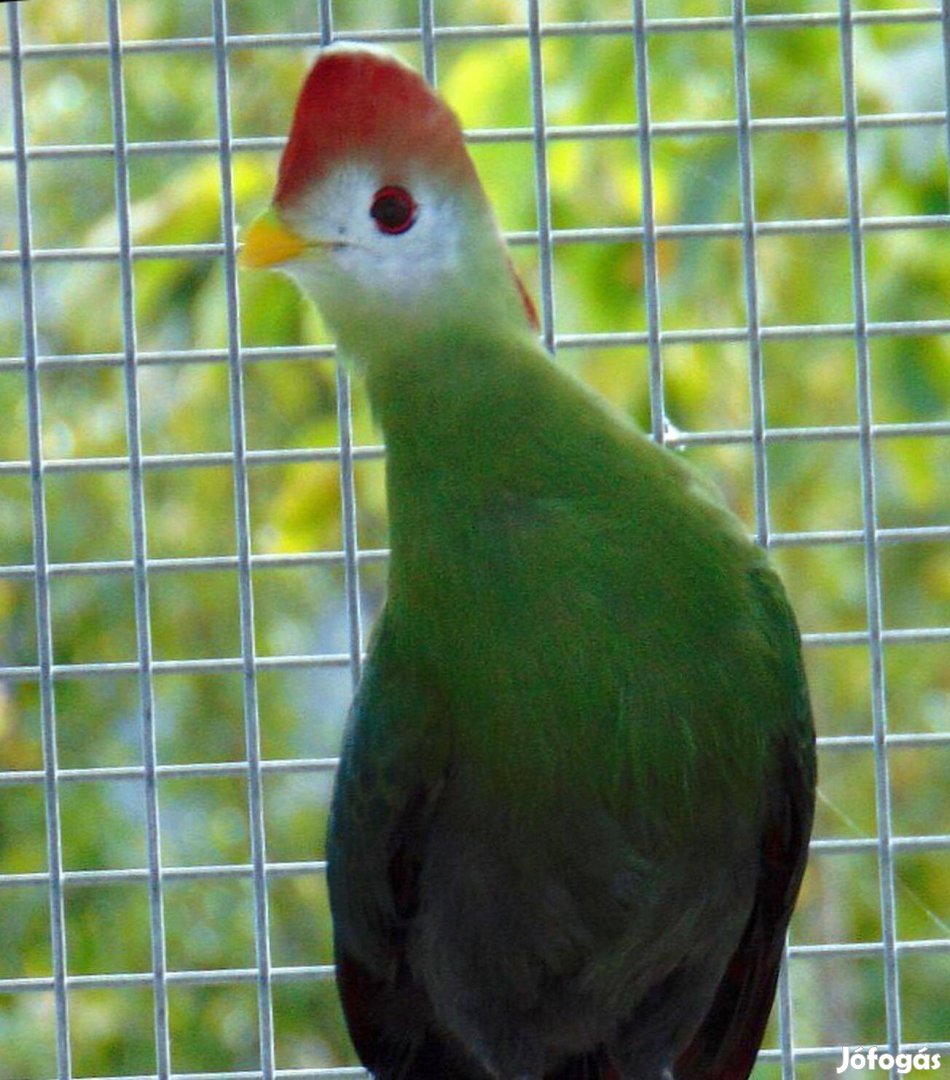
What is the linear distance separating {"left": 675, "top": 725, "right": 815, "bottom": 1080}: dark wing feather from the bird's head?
Answer: 327 mm

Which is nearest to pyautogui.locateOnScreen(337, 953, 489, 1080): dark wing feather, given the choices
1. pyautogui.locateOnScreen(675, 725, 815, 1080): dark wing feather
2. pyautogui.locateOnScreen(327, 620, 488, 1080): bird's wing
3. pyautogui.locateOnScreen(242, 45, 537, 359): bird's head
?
pyautogui.locateOnScreen(327, 620, 488, 1080): bird's wing

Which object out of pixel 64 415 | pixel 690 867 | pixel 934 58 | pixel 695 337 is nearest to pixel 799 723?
pixel 690 867

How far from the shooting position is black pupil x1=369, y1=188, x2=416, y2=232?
3.18 ft

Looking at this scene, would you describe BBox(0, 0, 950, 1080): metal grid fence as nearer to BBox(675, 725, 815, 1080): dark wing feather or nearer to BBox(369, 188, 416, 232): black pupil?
BBox(675, 725, 815, 1080): dark wing feather

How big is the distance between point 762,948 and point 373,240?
47cm

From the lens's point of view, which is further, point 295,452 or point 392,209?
point 295,452

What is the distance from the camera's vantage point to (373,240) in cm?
97

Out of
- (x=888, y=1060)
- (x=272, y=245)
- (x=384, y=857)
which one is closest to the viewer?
(x=272, y=245)

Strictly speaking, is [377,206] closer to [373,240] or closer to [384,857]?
[373,240]

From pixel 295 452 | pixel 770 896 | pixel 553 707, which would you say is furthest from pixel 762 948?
pixel 295 452

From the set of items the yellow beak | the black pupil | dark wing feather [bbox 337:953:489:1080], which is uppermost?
the black pupil

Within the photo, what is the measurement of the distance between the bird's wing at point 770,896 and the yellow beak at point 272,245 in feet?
1.05

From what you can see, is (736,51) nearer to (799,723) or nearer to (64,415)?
(799,723)

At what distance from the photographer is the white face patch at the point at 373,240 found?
37.9 inches
